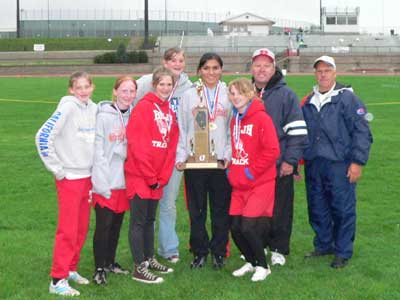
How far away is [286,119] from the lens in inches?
246

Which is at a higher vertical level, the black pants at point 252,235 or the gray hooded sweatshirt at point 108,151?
the gray hooded sweatshirt at point 108,151

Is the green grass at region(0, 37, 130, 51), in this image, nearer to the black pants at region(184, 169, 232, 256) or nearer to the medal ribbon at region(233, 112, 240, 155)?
the black pants at region(184, 169, 232, 256)

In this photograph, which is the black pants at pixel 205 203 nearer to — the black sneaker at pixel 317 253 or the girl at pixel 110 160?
the girl at pixel 110 160

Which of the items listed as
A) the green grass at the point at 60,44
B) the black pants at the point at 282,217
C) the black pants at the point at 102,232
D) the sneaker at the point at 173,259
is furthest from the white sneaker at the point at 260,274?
the green grass at the point at 60,44

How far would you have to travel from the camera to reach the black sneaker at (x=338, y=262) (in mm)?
6367

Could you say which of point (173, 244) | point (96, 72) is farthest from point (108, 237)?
point (96, 72)

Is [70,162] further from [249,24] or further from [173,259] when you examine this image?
[249,24]

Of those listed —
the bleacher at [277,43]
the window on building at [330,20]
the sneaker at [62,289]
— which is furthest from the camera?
the window on building at [330,20]

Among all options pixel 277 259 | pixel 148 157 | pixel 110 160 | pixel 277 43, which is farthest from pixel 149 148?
pixel 277 43

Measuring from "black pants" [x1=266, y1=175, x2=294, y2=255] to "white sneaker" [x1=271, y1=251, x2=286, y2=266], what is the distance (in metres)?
0.04

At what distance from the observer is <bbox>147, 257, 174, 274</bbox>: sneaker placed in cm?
622

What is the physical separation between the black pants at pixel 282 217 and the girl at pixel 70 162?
6.17ft

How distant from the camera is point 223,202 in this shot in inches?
247

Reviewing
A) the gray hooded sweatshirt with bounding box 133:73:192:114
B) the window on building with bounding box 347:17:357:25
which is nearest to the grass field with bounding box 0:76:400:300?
the gray hooded sweatshirt with bounding box 133:73:192:114
